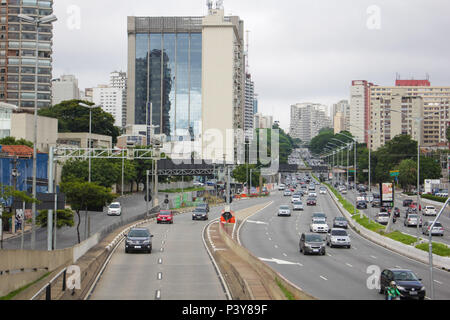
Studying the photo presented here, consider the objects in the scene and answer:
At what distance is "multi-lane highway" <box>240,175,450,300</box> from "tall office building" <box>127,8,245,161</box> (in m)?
100

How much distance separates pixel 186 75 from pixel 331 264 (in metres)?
136

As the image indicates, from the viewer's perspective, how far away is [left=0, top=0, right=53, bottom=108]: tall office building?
4769 inches

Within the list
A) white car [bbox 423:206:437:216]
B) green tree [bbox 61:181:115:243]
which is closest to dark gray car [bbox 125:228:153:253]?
green tree [bbox 61:181:115:243]

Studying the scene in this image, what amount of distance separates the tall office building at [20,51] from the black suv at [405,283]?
106512mm

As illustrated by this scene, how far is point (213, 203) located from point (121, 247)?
69.3 m

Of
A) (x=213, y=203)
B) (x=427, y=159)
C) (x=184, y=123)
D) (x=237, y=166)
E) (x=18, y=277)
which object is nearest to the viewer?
(x=18, y=277)

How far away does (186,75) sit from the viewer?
167750 millimetres

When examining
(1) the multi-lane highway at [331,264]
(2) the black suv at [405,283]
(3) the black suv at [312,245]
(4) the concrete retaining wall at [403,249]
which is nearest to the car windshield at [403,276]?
(2) the black suv at [405,283]

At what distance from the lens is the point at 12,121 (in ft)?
265

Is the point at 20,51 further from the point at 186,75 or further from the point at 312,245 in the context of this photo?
the point at 312,245

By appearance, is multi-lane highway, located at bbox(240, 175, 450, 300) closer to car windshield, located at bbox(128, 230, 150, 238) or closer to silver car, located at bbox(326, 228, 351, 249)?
silver car, located at bbox(326, 228, 351, 249)

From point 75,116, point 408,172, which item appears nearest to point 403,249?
point 408,172

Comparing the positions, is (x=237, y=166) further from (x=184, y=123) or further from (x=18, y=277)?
(x=18, y=277)

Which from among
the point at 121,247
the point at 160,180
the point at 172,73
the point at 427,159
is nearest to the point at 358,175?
the point at 427,159
